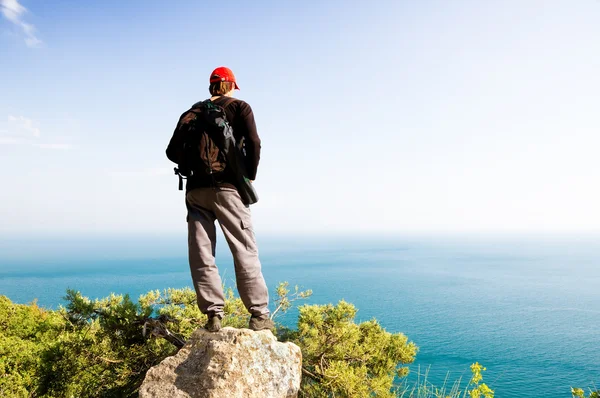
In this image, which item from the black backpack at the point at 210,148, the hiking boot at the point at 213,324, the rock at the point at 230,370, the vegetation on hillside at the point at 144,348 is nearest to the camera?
the rock at the point at 230,370

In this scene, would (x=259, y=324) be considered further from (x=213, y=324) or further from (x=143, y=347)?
(x=143, y=347)

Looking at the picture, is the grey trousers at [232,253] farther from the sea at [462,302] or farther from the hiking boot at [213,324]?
the sea at [462,302]

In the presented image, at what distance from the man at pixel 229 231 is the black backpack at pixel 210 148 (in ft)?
0.10

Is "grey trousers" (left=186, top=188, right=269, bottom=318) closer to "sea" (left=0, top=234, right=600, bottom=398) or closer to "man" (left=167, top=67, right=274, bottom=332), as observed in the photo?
"man" (left=167, top=67, right=274, bottom=332)

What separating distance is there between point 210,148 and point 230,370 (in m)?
1.83

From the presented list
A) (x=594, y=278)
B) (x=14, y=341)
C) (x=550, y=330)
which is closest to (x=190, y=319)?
(x=14, y=341)

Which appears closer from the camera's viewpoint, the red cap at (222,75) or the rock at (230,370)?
the rock at (230,370)

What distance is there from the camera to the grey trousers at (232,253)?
3.48 m

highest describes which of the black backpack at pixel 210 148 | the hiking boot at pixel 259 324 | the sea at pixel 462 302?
the black backpack at pixel 210 148

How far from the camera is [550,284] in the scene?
6141cm

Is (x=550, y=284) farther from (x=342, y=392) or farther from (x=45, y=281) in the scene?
(x=45, y=281)

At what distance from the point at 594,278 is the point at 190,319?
81.6 m

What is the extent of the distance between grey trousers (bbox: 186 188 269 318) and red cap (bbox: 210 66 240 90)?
1.03 metres

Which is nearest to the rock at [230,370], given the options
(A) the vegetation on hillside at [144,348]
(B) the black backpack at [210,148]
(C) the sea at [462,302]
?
(A) the vegetation on hillside at [144,348]
